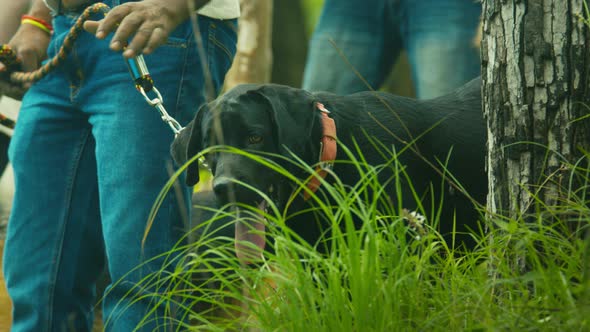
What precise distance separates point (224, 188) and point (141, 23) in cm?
61

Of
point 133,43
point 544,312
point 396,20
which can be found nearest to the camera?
point 544,312

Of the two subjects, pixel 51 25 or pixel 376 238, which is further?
pixel 51 25

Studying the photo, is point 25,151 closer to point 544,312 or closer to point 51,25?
point 51,25

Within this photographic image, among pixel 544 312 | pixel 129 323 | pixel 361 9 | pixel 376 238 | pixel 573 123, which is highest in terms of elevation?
pixel 361 9

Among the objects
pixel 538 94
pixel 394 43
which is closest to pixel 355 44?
pixel 394 43

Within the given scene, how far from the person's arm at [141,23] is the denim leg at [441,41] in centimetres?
150

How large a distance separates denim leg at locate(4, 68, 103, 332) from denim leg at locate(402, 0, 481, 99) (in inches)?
67.5

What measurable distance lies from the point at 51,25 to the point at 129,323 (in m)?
1.24

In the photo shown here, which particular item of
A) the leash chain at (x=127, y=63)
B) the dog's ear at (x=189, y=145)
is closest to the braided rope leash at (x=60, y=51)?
the leash chain at (x=127, y=63)

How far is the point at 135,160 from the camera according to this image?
264cm

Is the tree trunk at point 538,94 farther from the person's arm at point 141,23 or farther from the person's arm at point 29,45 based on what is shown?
the person's arm at point 29,45

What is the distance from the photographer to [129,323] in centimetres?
263

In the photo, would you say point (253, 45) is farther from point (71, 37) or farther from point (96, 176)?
point (71, 37)

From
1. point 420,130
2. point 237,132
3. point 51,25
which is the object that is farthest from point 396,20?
point 51,25
